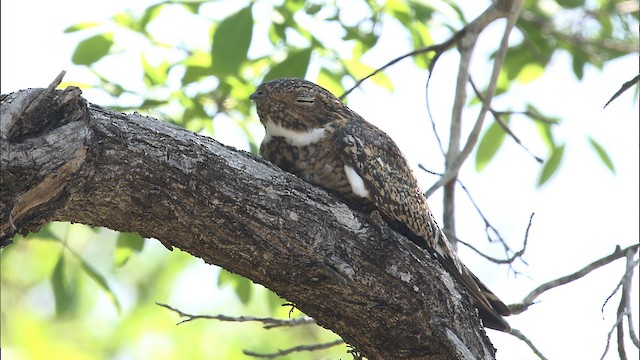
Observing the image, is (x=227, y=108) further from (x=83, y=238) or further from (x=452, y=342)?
(x=83, y=238)

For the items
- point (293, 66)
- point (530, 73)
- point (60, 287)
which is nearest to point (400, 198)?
point (293, 66)

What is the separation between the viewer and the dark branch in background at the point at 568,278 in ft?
11.2

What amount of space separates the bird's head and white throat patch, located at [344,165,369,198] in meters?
0.33

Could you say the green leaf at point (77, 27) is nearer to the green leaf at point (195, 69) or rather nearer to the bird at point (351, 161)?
the green leaf at point (195, 69)

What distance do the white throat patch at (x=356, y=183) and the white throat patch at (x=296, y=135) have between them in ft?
0.80

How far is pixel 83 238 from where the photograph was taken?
8.73m

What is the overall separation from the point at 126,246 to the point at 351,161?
1.37m

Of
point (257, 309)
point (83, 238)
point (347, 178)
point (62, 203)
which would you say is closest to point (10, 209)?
point (62, 203)

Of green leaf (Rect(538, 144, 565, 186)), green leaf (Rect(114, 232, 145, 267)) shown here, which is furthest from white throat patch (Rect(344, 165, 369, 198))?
green leaf (Rect(538, 144, 565, 186))

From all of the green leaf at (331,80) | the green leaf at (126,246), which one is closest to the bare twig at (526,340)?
the green leaf at (331,80)

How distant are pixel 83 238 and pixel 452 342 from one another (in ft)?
20.7

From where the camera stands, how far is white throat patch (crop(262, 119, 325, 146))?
3615mm

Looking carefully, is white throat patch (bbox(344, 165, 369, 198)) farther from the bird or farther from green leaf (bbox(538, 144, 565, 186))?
green leaf (bbox(538, 144, 565, 186))

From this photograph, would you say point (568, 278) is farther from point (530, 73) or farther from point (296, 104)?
point (530, 73)
